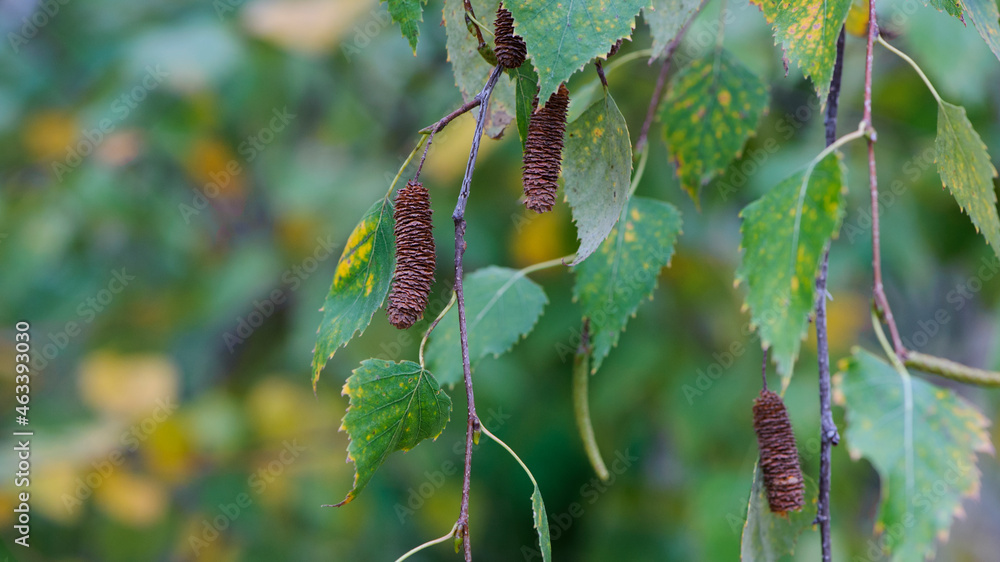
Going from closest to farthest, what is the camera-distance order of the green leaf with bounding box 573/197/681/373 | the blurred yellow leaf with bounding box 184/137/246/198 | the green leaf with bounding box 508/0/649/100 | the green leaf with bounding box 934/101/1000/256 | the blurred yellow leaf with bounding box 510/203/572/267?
the green leaf with bounding box 508/0/649/100, the green leaf with bounding box 934/101/1000/256, the green leaf with bounding box 573/197/681/373, the blurred yellow leaf with bounding box 510/203/572/267, the blurred yellow leaf with bounding box 184/137/246/198

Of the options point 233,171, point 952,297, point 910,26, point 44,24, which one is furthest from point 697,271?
point 44,24

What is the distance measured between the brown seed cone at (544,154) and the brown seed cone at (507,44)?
30 mm

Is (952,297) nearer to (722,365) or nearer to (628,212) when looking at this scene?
(722,365)

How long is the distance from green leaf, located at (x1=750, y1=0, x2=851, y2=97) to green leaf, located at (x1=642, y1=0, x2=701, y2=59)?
77mm

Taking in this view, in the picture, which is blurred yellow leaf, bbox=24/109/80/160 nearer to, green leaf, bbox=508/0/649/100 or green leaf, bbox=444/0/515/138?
green leaf, bbox=444/0/515/138

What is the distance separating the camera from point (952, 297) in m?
1.71

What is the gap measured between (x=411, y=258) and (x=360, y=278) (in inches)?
2.1

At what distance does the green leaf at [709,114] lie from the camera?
71cm

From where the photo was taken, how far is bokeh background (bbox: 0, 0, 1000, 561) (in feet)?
4.47

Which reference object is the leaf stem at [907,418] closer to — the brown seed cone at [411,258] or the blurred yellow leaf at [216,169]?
the brown seed cone at [411,258]

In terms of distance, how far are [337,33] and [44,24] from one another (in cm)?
97

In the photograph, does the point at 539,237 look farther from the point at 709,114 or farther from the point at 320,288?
the point at 709,114

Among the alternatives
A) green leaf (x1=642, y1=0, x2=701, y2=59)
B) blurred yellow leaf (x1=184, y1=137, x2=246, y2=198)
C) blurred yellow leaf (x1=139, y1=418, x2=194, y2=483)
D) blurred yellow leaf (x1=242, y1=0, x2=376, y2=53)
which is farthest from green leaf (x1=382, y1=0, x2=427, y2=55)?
blurred yellow leaf (x1=184, y1=137, x2=246, y2=198)

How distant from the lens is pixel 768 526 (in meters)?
0.53
